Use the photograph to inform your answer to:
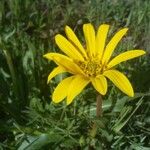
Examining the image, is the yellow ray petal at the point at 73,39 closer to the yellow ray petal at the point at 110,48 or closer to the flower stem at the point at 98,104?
the yellow ray petal at the point at 110,48

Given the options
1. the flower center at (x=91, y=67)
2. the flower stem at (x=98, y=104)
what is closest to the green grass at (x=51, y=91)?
the flower stem at (x=98, y=104)

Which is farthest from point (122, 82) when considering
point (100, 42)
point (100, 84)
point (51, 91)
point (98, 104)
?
point (51, 91)

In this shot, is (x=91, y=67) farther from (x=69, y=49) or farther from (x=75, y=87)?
(x=75, y=87)

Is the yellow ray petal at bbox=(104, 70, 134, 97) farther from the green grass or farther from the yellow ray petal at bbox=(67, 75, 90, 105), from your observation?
the green grass

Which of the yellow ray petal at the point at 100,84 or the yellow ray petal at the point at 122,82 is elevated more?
the yellow ray petal at the point at 100,84

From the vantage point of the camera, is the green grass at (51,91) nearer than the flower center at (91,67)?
No

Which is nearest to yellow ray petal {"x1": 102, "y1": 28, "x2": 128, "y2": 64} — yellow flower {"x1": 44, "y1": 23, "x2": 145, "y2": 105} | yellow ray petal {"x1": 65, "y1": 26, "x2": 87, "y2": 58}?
yellow flower {"x1": 44, "y1": 23, "x2": 145, "y2": 105}
